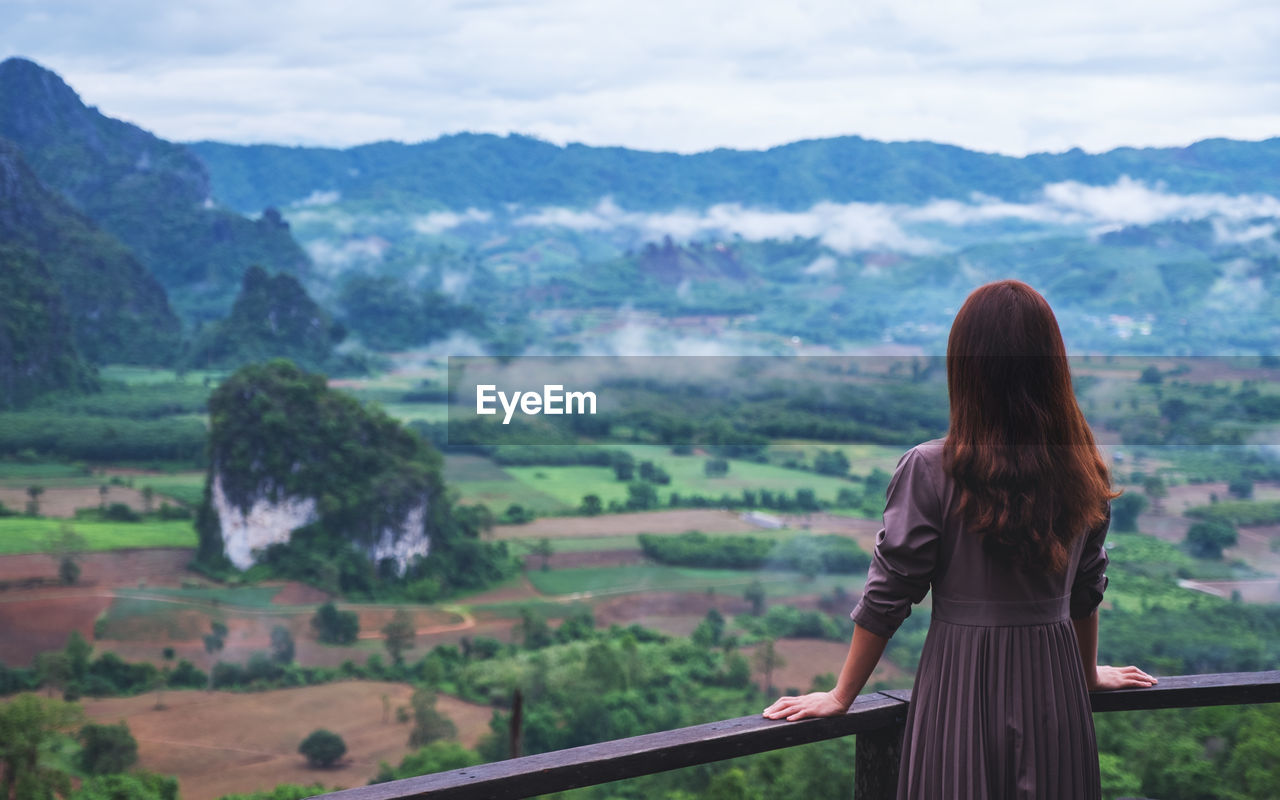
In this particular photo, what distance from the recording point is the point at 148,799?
52.5 feet

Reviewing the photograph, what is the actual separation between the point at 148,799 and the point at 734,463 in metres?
29.2

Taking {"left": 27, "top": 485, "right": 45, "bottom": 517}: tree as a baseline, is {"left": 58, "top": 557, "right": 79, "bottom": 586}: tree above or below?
below

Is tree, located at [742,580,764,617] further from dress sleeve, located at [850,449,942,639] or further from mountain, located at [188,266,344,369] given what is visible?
dress sleeve, located at [850,449,942,639]

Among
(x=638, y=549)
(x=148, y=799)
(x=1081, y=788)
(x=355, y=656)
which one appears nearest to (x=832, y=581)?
(x=638, y=549)

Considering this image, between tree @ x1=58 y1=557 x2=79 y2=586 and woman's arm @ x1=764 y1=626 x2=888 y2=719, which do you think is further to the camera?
tree @ x1=58 y1=557 x2=79 y2=586

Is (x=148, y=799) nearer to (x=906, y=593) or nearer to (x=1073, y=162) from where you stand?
(x=906, y=593)

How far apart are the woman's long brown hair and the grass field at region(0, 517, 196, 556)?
32.5 m

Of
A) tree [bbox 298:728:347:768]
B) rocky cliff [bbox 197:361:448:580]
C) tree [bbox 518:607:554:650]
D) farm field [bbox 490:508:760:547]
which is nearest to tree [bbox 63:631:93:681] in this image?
rocky cliff [bbox 197:361:448:580]

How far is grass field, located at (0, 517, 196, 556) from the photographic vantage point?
29.5m

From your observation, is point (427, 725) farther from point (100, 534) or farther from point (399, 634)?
point (100, 534)

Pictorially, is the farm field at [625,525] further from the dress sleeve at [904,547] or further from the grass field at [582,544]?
the dress sleeve at [904,547]

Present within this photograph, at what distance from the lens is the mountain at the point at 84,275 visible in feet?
138

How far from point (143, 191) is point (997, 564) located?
5906 cm

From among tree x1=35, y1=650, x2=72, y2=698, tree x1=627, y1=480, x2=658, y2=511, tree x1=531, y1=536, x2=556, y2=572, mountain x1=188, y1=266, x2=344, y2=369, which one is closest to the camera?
tree x1=35, y1=650, x2=72, y2=698
